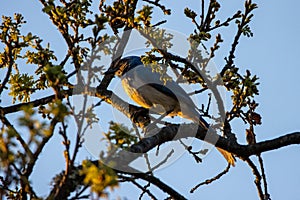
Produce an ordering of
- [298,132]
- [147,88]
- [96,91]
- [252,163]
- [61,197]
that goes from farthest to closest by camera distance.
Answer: [147,88]
[96,91]
[252,163]
[298,132]
[61,197]

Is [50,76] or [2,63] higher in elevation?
[2,63]

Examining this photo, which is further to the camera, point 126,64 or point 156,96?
point 126,64

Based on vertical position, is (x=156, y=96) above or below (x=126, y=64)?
below

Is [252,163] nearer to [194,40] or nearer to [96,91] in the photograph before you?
[194,40]

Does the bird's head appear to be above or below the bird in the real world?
above

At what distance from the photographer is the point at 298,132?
18.1 feet

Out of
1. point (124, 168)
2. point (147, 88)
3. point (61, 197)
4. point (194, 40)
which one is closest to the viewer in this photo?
point (61, 197)

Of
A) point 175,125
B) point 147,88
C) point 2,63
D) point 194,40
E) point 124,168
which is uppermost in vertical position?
point 147,88

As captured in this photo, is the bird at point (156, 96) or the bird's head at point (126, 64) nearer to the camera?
the bird at point (156, 96)

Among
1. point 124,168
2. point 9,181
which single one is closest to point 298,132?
point 124,168

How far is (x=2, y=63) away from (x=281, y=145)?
3012 mm

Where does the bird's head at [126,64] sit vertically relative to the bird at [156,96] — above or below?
above

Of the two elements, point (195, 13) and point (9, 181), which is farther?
point (195, 13)

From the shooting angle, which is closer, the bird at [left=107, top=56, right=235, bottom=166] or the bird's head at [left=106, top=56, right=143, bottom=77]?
the bird at [left=107, top=56, right=235, bottom=166]
